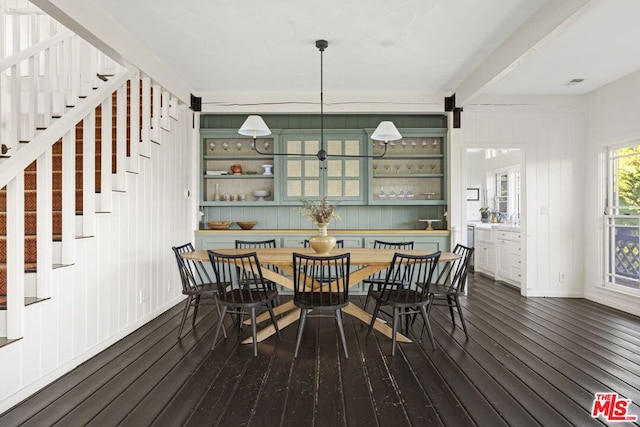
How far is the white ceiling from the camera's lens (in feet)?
10.1

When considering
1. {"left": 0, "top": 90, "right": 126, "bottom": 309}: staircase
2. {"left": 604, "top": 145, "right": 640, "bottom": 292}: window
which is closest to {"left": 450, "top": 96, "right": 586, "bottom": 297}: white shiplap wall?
{"left": 604, "top": 145, "right": 640, "bottom": 292}: window

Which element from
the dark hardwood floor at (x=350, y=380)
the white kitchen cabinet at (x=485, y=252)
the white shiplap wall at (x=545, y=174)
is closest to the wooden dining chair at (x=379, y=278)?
the dark hardwood floor at (x=350, y=380)

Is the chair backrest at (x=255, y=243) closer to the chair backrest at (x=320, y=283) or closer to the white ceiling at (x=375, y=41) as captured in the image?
the chair backrest at (x=320, y=283)

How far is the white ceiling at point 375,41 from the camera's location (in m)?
3.09

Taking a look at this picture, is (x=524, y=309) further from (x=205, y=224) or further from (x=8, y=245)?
(x=8, y=245)

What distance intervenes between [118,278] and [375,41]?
340 cm

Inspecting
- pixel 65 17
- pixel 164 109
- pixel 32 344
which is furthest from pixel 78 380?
pixel 164 109

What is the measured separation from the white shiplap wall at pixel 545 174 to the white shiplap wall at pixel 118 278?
12.7 feet

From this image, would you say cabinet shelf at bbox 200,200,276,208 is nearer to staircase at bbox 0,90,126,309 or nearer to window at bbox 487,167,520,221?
staircase at bbox 0,90,126,309

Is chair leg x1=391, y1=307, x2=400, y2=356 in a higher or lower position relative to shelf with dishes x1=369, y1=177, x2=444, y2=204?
lower

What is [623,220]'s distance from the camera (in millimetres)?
4660

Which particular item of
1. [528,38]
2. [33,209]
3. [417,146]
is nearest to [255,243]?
[33,209]

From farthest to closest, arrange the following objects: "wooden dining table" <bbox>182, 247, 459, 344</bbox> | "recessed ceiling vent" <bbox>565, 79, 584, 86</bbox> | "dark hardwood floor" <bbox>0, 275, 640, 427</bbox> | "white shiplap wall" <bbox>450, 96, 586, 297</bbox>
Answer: "white shiplap wall" <bbox>450, 96, 586, 297</bbox>
"recessed ceiling vent" <bbox>565, 79, 584, 86</bbox>
"wooden dining table" <bbox>182, 247, 459, 344</bbox>
"dark hardwood floor" <bbox>0, 275, 640, 427</bbox>

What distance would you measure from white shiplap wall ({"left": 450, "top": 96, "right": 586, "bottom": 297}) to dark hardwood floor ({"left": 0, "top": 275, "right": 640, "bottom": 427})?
59.8 inches
